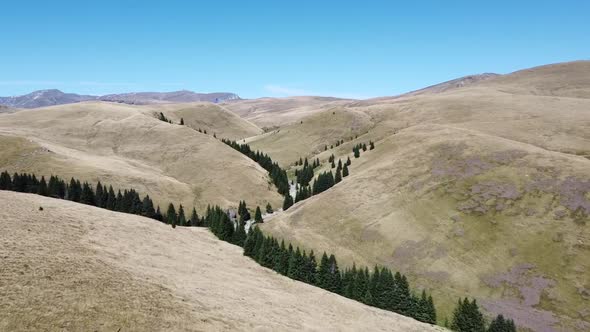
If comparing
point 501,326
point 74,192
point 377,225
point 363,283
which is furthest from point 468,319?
point 74,192

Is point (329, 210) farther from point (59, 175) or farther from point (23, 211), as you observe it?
point (59, 175)

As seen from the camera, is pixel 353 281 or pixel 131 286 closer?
pixel 131 286

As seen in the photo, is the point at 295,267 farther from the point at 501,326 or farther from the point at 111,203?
the point at 111,203

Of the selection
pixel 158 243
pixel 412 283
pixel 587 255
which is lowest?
pixel 412 283

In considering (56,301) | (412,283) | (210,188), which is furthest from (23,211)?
(210,188)

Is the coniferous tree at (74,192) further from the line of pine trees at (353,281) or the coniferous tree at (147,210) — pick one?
the line of pine trees at (353,281)

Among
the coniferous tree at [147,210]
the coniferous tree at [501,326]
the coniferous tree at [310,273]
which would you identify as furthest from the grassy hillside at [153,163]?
the coniferous tree at [501,326]
